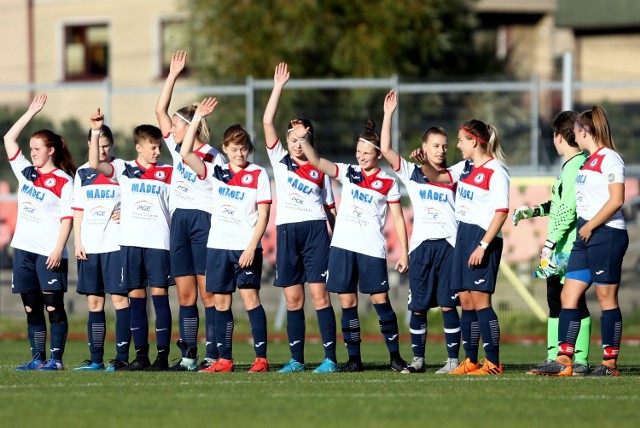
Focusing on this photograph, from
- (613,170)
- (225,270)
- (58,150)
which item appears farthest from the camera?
(58,150)

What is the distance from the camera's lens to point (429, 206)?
11.2 metres

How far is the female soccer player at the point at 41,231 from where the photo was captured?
11.3 m

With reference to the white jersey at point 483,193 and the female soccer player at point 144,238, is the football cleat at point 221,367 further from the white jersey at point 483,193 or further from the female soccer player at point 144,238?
the white jersey at point 483,193

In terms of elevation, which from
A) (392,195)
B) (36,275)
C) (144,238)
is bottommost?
(36,275)

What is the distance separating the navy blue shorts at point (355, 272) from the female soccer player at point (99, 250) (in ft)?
6.12

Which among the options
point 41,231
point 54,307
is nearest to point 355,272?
point 54,307

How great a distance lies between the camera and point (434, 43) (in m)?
26.7

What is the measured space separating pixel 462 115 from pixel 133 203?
8.28 meters

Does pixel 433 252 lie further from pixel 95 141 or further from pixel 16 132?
pixel 16 132

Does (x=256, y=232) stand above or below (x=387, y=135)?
below

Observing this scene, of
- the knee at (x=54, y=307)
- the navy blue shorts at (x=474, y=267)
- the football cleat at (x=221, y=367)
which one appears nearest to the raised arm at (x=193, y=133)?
the football cleat at (x=221, y=367)

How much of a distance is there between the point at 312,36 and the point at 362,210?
1497 centimetres

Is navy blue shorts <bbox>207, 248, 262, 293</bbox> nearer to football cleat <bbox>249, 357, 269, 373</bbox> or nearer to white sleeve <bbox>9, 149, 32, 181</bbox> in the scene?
football cleat <bbox>249, 357, 269, 373</bbox>

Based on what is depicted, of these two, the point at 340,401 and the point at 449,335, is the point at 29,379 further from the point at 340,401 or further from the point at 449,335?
the point at 449,335
